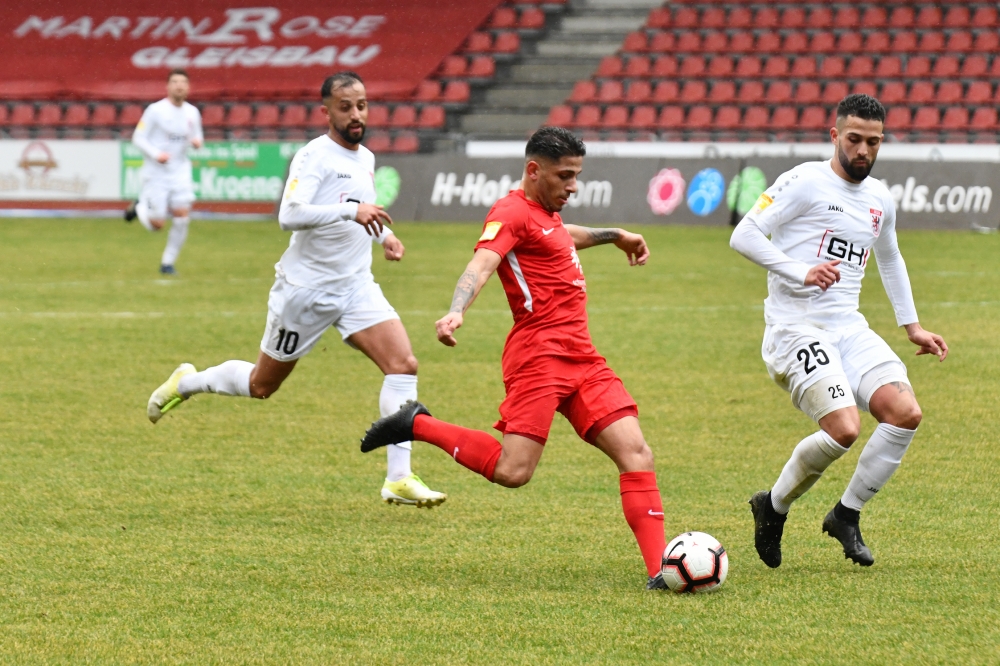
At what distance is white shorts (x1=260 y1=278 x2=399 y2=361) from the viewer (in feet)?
22.9

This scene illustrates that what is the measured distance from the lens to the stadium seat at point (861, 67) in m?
27.5

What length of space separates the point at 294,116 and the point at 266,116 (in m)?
0.65

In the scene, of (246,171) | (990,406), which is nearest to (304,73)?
(246,171)

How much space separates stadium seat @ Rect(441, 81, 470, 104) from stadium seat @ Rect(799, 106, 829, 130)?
741 cm

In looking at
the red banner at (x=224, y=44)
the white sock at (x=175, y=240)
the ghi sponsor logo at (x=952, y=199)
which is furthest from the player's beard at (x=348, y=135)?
the red banner at (x=224, y=44)

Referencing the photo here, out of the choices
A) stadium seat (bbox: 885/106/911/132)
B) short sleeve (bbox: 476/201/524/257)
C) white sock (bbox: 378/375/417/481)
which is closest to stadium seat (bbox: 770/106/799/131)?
stadium seat (bbox: 885/106/911/132)

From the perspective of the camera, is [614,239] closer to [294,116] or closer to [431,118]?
[431,118]

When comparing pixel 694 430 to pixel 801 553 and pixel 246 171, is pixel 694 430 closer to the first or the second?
pixel 801 553

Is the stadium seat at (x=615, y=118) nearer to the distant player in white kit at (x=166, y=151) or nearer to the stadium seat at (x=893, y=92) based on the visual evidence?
the stadium seat at (x=893, y=92)

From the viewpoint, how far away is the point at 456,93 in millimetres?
30625

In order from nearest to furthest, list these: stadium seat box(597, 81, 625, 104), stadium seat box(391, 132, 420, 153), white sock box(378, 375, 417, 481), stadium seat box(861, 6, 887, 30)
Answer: white sock box(378, 375, 417, 481) < stadium seat box(861, 6, 887, 30) < stadium seat box(391, 132, 420, 153) < stadium seat box(597, 81, 625, 104)

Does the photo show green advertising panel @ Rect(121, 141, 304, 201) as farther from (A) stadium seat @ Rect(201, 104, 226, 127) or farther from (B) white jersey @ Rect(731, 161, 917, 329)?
(B) white jersey @ Rect(731, 161, 917, 329)

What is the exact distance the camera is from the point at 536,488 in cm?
686

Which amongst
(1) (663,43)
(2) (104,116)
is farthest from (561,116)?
(2) (104,116)
